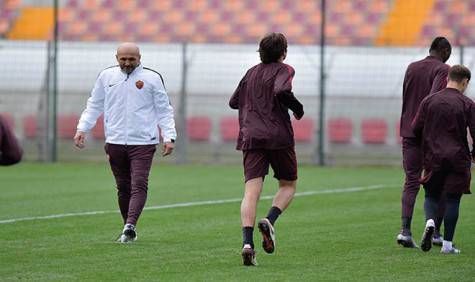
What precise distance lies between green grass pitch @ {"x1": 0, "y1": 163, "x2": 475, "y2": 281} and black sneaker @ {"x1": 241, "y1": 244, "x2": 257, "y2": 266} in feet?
0.23

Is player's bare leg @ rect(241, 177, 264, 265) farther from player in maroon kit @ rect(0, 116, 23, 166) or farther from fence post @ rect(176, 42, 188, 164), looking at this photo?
fence post @ rect(176, 42, 188, 164)

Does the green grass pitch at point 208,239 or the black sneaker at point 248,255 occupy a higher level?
the black sneaker at point 248,255

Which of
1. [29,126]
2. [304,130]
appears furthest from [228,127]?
[29,126]

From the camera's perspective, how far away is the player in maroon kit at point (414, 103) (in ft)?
34.7

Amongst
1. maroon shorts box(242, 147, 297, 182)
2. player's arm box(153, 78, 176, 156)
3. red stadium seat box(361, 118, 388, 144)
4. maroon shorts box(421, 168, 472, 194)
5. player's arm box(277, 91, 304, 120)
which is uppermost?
player's arm box(277, 91, 304, 120)

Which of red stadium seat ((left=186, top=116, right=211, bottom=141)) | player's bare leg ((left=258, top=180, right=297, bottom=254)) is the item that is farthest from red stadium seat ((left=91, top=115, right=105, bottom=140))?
player's bare leg ((left=258, top=180, right=297, bottom=254))

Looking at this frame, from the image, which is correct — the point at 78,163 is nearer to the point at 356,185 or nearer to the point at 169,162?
the point at 169,162

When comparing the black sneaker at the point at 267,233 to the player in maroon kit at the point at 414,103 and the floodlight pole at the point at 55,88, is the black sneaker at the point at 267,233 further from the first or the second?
the floodlight pole at the point at 55,88

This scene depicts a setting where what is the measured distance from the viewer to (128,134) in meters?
10.6

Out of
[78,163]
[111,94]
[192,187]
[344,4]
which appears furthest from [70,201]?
[344,4]

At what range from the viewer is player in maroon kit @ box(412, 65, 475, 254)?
32.3 feet

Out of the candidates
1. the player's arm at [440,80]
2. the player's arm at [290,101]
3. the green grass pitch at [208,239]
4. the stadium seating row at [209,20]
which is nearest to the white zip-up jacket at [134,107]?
the green grass pitch at [208,239]

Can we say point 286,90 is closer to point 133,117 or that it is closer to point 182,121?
point 133,117

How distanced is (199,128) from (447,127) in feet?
48.5
